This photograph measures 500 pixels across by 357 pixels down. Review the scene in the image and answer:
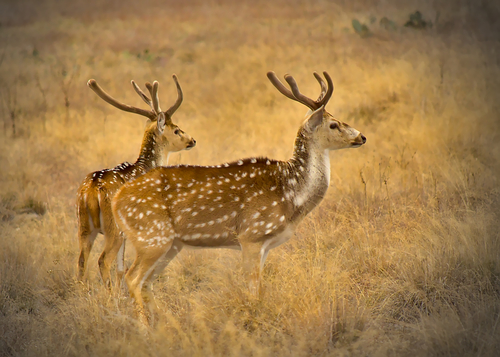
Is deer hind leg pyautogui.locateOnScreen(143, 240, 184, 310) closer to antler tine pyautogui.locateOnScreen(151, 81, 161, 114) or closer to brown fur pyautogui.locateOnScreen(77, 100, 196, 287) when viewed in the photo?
brown fur pyautogui.locateOnScreen(77, 100, 196, 287)

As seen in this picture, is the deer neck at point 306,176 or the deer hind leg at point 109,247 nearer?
the deer neck at point 306,176

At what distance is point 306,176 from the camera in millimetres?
4879

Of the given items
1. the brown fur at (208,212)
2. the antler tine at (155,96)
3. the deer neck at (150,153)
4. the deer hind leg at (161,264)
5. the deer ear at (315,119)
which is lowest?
the deer hind leg at (161,264)

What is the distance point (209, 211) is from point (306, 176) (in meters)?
1.00

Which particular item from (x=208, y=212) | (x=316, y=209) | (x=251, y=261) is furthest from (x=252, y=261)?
(x=316, y=209)

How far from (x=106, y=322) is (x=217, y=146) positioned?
6964 millimetres

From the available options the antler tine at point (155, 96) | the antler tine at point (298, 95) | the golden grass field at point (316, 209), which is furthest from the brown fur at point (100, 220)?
the antler tine at point (298, 95)

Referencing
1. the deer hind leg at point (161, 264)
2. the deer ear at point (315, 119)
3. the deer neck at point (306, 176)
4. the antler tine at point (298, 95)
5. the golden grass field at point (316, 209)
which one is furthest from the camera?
the antler tine at point (298, 95)

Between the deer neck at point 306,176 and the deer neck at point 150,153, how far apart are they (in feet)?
6.28

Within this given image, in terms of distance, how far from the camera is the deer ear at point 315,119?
494cm

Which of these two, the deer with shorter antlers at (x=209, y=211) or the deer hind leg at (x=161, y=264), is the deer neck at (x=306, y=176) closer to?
the deer with shorter antlers at (x=209, y=211)

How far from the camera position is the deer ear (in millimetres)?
4943

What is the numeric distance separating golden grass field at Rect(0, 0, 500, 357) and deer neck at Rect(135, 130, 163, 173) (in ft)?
3.78

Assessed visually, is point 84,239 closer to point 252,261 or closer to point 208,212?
point 208,212
